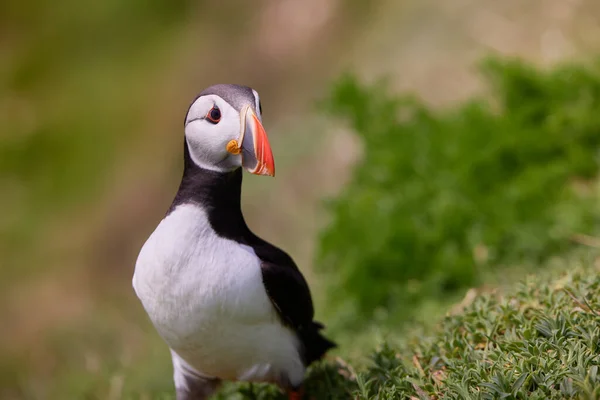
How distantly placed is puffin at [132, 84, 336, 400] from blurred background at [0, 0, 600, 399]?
2.73 feet

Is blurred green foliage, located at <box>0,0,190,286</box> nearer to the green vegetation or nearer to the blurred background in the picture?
the blurred background

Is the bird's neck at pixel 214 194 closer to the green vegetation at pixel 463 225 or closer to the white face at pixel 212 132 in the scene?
the white face at pixel 212 132

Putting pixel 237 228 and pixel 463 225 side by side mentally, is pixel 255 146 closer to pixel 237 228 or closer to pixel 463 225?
pixel 237 228

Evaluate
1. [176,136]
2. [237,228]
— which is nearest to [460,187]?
[237,228]

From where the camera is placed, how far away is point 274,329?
90.1 inches

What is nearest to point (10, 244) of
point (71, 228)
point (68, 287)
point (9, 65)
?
point (71, 228)

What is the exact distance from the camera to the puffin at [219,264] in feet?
6.75

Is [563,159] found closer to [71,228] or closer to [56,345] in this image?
[56,345]

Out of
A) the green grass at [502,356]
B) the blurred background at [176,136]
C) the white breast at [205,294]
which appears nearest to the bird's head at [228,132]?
the white breast at [205,294]

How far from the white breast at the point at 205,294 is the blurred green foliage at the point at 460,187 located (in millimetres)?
1650

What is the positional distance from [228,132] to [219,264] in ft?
1.31

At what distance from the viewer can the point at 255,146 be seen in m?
1.98

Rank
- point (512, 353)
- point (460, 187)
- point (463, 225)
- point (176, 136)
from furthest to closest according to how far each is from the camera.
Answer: point (176, 136)
point (460, 187)
point (463, 225)
point (512, 353)

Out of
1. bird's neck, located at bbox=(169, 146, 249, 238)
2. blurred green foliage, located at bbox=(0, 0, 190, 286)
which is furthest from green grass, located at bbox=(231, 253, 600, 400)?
blurred green foliage, located at bbox=(0, 0, 190, 286)
